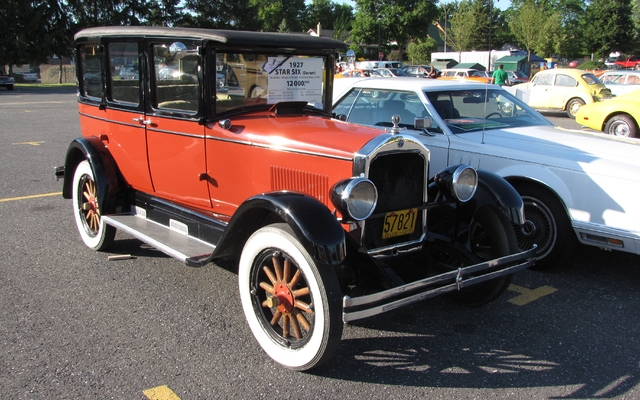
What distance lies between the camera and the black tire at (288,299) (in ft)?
9.90

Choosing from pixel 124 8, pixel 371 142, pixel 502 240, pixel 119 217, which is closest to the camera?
pixel 371 142

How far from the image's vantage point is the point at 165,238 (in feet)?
14.4

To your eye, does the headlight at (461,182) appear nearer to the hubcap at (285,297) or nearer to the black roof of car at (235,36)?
the hubcap at (285,297)

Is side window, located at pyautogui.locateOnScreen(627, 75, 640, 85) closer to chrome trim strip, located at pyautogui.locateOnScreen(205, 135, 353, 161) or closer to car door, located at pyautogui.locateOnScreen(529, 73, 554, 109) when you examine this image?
car door, located at pyautogui.locateOnScreen(529, 73, 554, 109)

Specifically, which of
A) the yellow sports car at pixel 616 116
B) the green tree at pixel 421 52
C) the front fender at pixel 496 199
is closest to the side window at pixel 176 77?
the front fender at pixel 496 199

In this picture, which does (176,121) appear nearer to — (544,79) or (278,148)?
(278,148)

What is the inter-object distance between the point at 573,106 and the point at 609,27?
3937cm

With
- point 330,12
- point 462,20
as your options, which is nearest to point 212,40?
point 462,20

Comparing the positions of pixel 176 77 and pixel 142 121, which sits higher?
pixel 176 77

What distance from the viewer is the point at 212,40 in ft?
13.3

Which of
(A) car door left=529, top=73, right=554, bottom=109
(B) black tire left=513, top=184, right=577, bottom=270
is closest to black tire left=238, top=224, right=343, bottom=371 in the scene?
(B) black tire left=513, top=184, right=577, bottom=270

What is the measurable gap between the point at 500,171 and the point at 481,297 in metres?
1.50

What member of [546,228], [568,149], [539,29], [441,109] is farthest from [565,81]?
[539,29]

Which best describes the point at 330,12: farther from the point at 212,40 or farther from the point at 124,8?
the point at 212,40
